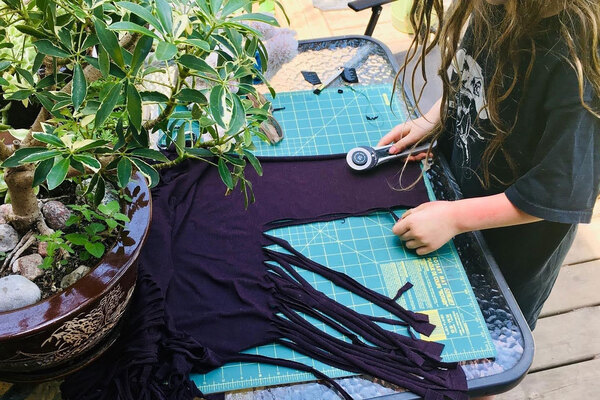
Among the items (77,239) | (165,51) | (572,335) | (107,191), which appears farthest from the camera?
(572,335)

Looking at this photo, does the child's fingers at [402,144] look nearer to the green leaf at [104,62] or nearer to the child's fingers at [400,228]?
the child's fingers at [400,228]

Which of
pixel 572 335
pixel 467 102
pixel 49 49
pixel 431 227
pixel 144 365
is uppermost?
pixel 49 49

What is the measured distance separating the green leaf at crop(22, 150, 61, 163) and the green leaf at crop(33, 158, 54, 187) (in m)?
0.01

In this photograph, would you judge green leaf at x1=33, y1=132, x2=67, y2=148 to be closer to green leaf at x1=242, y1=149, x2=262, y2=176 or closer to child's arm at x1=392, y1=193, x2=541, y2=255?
green leaf at x1=242, y1=149, x2=262, y2=176

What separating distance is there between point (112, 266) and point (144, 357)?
16cm

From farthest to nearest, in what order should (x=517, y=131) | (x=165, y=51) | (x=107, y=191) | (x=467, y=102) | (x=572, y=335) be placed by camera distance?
(x=572, y=335) < (x=467, y=102) < (x=517, y=131) < (x=107, y=191) < (x=165, y=51)

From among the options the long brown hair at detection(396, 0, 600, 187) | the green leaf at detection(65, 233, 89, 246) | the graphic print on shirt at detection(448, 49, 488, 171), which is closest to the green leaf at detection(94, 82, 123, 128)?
the green leaf at detection(65, 233, 89, 246)

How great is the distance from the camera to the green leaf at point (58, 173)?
530mm

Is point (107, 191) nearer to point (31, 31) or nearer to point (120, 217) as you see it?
point (120, 217)

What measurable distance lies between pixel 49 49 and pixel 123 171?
0.14 m

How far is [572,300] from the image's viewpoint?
1558 mm

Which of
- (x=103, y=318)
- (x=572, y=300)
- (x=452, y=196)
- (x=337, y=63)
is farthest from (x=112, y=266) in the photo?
(x=572, y=300)

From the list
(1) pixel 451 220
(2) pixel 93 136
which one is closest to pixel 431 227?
(1) pixel 451 220

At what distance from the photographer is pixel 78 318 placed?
633 millimetres
